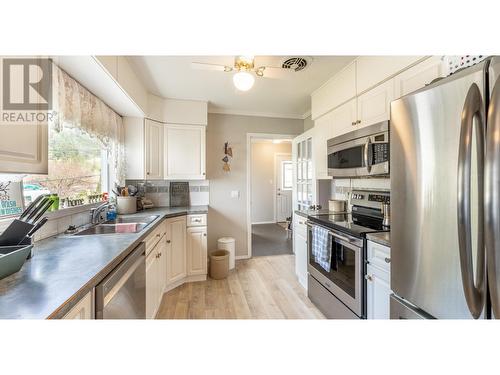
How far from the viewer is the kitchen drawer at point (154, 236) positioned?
1.67 meters

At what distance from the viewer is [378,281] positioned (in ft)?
4.26

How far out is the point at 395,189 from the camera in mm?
998

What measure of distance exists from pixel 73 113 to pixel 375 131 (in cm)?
237

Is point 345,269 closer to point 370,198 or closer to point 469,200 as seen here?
point 370,198

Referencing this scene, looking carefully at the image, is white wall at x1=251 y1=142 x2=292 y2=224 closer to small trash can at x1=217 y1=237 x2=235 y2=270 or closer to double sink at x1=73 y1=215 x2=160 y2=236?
small trash can at x1=217 y1=237 x2=235 y2=270

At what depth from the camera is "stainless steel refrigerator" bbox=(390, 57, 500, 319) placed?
61 centimetres

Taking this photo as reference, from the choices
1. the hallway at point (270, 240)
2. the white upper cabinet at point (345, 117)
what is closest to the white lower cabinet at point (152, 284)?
the hallway at point (270, 240)

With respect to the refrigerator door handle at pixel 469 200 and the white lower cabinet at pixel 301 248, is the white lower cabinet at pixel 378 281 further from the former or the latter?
the white lower cabinet at pixel 301 248

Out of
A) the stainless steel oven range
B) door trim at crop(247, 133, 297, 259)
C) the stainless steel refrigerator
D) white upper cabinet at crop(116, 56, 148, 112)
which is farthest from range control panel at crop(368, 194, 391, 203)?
white upper cabinet at crop(116, 56, 148, 112)

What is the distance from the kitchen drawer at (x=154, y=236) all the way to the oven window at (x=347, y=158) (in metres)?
1.83

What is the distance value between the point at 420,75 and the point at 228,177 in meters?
2.54

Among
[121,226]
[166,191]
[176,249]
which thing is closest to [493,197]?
[121,226]
